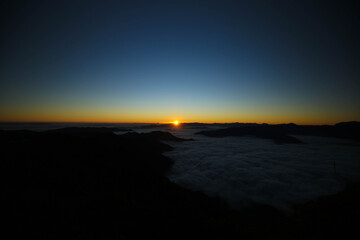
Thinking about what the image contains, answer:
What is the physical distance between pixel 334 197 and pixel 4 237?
2791 centimetres

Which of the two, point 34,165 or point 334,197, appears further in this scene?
point 334,197

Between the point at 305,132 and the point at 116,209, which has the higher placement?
the point at 116,209

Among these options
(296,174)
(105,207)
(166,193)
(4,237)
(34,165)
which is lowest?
(296,174)

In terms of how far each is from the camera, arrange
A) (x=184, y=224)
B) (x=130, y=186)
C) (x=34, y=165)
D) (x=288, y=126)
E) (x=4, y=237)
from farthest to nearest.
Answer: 1. (x=288, y=126)
2. (x=130, y=186)
3. (x=34, y=165)
4. (x=184, y=224)
5. (x=4, y=237)

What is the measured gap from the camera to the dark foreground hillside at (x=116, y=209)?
7082 mm

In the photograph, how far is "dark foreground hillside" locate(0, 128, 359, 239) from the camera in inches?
279

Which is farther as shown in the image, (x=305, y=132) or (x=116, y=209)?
(x=305, y=132)

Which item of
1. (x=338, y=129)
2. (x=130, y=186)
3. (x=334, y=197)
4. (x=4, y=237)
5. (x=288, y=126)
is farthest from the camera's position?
(x=288, y=126)

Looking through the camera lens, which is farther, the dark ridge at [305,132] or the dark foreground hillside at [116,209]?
the dark ridge at [305,132]

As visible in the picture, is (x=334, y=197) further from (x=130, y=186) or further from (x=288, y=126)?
(x=288, y=126)

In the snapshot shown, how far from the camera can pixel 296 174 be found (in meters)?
23.8

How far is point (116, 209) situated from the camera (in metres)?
8.98

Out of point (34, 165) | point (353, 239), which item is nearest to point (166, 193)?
point (34, 165)

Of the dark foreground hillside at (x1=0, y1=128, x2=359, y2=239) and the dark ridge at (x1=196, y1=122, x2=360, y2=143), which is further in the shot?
the dark ridge at (x1=196, y1=122, x2=360, y2=143)
